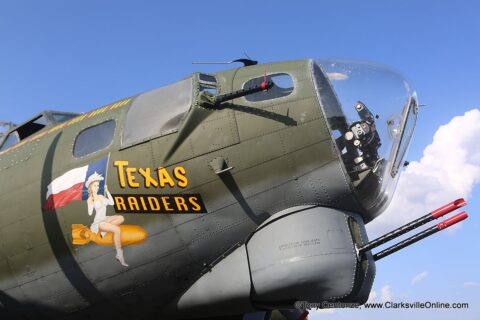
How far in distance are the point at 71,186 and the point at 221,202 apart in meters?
2.76

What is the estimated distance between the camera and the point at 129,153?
812 cm

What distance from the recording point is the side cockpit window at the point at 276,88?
305 inches

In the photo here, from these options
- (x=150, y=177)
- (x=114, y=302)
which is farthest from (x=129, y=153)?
(x=114, y=302)

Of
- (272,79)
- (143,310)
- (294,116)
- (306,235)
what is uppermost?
(272,79)

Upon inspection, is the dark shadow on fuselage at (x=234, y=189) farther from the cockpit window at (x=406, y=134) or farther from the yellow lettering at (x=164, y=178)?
the cockpit window at (x=406, y=134)

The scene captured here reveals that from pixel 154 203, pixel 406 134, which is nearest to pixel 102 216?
pixel 154 203

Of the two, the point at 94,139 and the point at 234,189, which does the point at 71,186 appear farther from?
the point at 234,189

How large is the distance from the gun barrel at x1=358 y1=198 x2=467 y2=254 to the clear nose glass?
546mm

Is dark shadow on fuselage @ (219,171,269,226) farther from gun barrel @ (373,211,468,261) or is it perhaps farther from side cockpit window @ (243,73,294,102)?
gun barrel @ (373,211,468,261)

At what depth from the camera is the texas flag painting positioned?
830 cm

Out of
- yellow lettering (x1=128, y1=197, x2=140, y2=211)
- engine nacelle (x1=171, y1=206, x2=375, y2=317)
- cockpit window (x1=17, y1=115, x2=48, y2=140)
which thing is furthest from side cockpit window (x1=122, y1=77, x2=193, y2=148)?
cockpit window (x1=17, y1=115, x2=48, y2=140)

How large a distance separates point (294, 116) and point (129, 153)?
2.78 meters

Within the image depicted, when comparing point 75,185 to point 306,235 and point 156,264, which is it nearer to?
point 156,264

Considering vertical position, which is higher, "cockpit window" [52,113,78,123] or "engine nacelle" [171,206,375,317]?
"cockpit window" [52,113,78,123]
